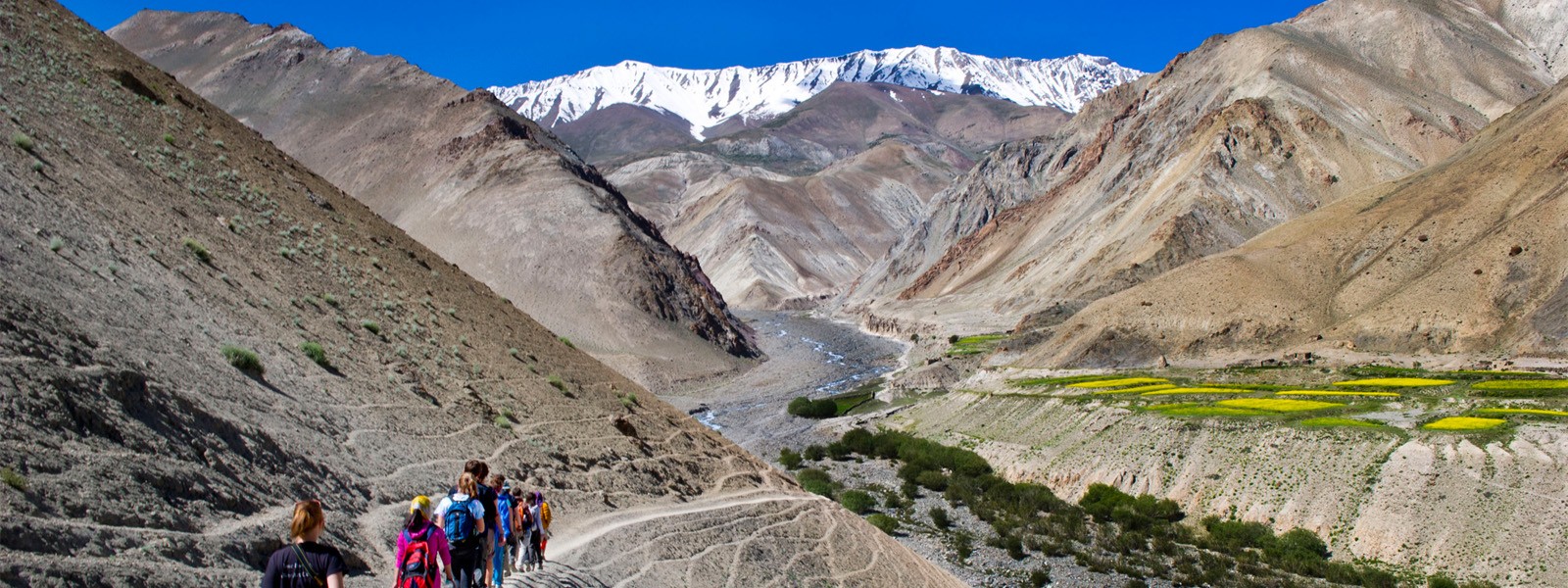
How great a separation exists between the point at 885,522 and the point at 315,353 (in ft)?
64.7

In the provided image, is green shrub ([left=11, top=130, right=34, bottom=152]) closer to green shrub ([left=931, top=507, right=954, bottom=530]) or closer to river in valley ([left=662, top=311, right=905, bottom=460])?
green shrub ([left=931, top=507, right=954, bottom=530])

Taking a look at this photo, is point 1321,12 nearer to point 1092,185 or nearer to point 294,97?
point 1092,185

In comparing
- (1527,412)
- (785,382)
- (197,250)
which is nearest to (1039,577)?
(1527,412)

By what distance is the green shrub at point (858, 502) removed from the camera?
35.2m

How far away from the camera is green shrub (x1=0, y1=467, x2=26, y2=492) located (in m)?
8.96

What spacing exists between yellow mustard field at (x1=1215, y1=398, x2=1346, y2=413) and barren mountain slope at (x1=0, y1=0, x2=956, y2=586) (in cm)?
1699

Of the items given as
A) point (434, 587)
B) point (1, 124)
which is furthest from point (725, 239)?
point (434, 587)

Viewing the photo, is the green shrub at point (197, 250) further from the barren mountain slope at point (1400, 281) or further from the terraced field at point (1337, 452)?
the barren mountain slope at point (1400, 281)

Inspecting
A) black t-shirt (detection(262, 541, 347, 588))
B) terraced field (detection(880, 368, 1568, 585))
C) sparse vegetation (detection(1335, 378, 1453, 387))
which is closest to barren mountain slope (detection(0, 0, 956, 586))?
black t-shirt (detection(262, 541, 347, 588))

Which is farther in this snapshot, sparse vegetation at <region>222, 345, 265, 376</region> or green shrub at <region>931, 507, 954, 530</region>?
green shrub at <region>931, 507, 954, 530</region>

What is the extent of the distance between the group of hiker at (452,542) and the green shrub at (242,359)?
16.6ft

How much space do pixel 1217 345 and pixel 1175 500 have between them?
21867 millimetres

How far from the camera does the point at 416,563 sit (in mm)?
8781

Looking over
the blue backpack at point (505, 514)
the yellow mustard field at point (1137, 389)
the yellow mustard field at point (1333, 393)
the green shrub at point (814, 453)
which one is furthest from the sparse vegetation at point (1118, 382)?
the blue backpack at point (505, 514)
